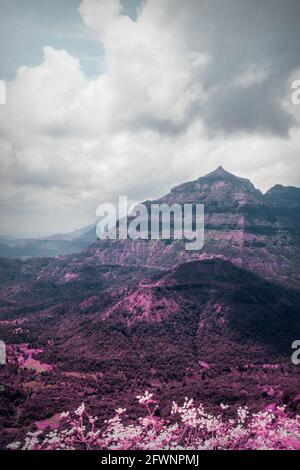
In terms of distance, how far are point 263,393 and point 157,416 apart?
29932 mm

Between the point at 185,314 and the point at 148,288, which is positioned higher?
the point at 148,288

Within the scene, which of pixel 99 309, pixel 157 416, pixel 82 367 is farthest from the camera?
pixel 99 309

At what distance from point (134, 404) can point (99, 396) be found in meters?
11.1

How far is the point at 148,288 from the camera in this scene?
6240 inches

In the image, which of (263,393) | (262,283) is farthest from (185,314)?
(263,393)

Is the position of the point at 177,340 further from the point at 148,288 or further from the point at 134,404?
→ the point at 134,404

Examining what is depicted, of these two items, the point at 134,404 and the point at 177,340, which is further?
the point at 177,340

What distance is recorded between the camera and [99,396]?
88.5m
